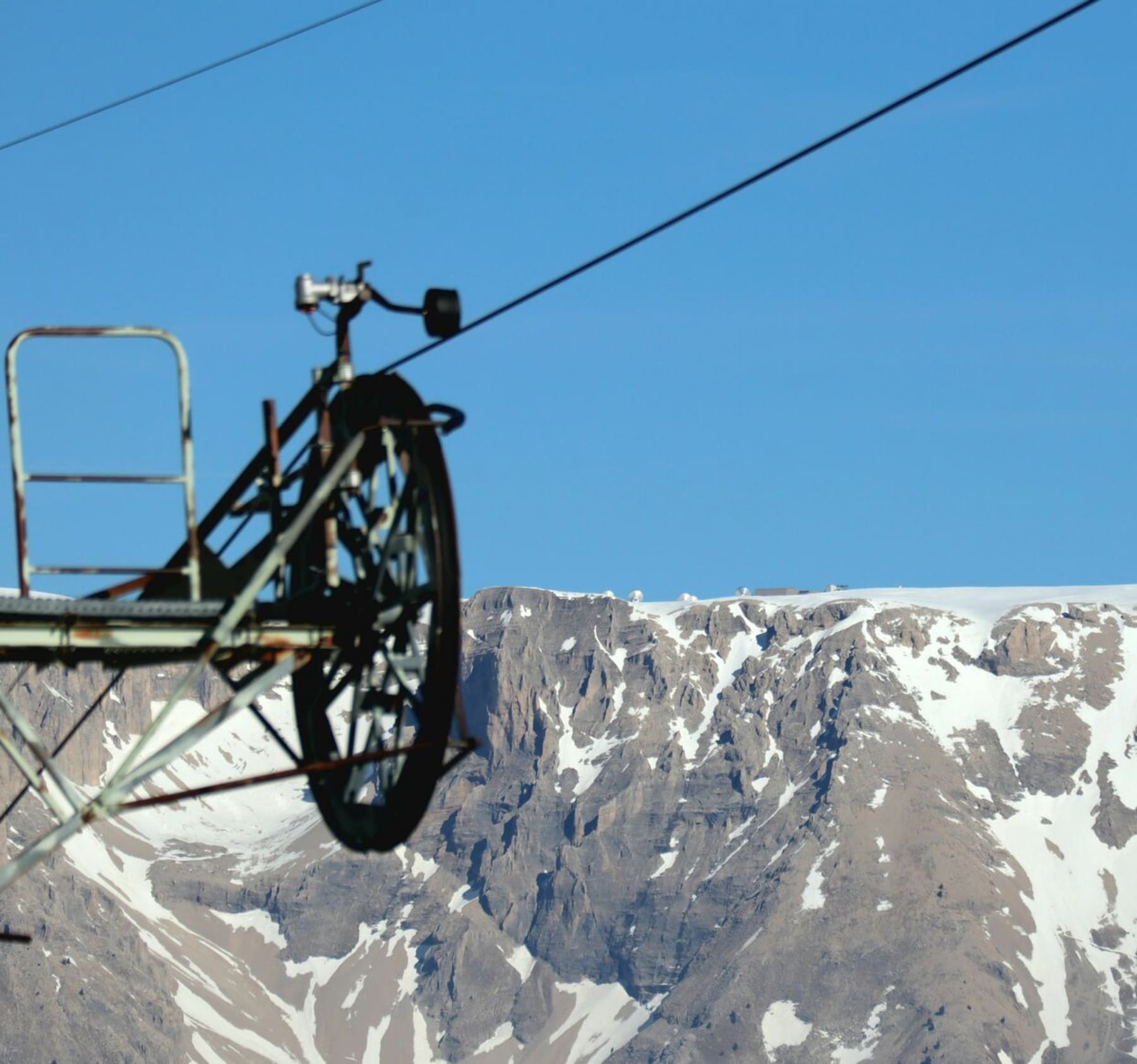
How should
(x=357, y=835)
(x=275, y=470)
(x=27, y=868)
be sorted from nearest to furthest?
(x=27, y=868), (x=357, y=835), (x=275, y=470)

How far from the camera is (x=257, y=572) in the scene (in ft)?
42.2

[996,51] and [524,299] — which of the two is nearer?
[996,51]

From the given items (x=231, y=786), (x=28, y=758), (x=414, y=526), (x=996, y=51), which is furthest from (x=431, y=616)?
(x=996, y=51)

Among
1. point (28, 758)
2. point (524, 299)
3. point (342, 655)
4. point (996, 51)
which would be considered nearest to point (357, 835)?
point (342, 655)

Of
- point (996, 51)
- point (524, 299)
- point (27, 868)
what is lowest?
point (27, 868)

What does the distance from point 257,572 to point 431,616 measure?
0.93 metres

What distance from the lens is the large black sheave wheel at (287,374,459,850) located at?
41.8ft

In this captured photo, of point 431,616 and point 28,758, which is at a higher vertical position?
point 431,616

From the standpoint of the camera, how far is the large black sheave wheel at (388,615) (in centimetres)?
1274

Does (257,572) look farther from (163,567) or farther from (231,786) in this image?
(163,567)

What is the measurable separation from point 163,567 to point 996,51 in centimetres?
562

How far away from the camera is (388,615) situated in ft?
43.6

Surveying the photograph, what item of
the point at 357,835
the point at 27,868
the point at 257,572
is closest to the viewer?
the point at 27,868

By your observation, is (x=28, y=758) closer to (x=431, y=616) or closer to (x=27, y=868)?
(x=27, y=868)
